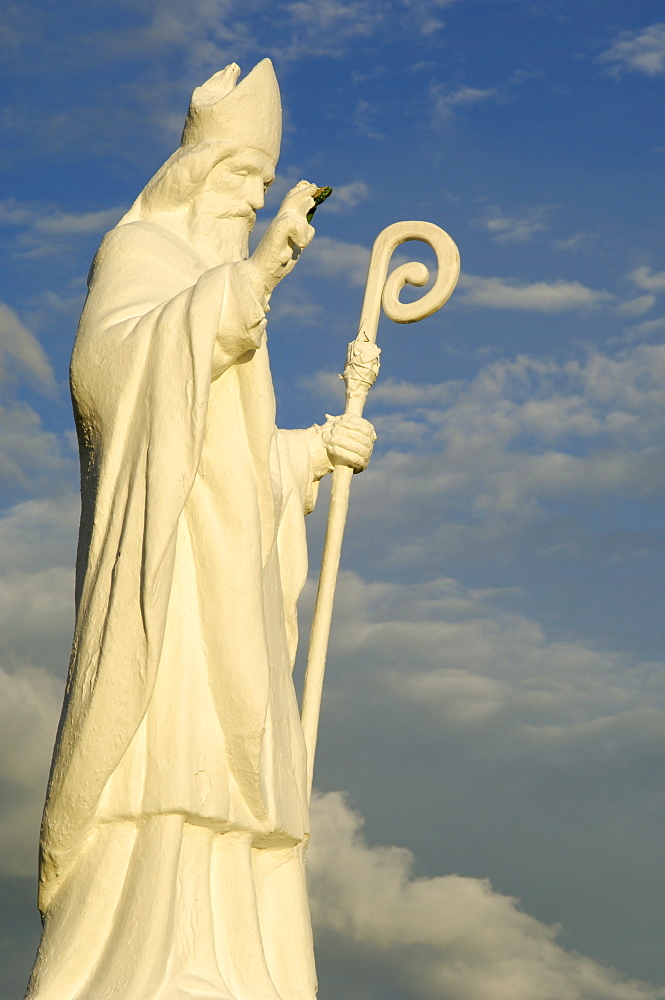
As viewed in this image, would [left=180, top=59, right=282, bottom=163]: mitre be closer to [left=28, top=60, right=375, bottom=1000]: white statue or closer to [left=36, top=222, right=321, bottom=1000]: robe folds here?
[left=28, top=60, right=375, bottom=1000]: white statue

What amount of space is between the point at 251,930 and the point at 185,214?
3.74 m

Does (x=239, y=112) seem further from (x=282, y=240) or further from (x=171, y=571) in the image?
(x=171, y=571)

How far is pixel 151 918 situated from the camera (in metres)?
6.85

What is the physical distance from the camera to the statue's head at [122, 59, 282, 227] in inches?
328

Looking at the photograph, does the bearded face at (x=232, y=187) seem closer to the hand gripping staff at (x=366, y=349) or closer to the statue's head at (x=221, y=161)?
the statue's head at (x=221, y=161)

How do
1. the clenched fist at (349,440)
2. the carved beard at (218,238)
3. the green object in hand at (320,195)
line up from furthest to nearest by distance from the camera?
the clenched fist at (349,440)
the carved beard at (218,238)
the green object in hand at (320,195)

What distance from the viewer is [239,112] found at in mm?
8367

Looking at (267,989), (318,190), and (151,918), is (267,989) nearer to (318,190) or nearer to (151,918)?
(151,918)

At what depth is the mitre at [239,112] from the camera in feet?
27.4

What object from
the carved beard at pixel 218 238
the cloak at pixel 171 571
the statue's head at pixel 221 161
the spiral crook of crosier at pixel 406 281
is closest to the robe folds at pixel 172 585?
the cloak at pixel 171 571

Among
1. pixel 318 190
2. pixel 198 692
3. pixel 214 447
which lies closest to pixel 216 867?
pixel 198 692

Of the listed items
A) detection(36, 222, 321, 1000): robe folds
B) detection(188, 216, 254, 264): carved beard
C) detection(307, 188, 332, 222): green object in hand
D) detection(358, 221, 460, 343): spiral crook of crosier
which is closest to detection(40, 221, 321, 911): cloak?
detection(36, 222, 321, 1000): robe folds

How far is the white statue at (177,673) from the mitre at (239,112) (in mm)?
883

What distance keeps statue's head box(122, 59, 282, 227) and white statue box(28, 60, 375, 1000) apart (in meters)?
0.56
